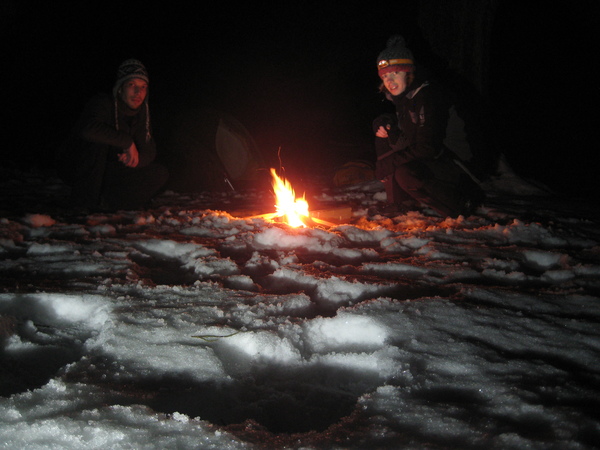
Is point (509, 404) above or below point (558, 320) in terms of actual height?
below

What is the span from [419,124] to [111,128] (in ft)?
9.88

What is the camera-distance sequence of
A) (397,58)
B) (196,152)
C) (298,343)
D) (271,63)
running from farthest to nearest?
(271,63) → (196,152) → (397,58) → (298,343)

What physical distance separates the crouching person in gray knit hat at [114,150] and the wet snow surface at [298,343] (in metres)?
1.43

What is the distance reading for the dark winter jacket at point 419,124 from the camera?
12.2 feet

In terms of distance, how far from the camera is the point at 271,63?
26.7ft

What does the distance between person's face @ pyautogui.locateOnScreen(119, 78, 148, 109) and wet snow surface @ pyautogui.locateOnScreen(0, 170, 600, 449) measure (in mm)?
1786

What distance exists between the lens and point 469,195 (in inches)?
162

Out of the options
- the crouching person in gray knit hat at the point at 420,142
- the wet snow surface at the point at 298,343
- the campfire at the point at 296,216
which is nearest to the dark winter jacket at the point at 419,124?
the crouching person in gray knit hat at the point at 420,142

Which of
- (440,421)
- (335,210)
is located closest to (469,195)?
(335,210)

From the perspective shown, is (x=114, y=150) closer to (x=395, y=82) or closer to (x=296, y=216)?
(x=296, y=216)

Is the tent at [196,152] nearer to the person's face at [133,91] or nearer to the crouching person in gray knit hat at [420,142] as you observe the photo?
the person's face at [133,91]

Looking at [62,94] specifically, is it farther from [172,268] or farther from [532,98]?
[532,98]

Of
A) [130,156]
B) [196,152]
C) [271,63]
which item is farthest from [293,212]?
[271,63]

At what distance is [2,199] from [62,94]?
4.75m
